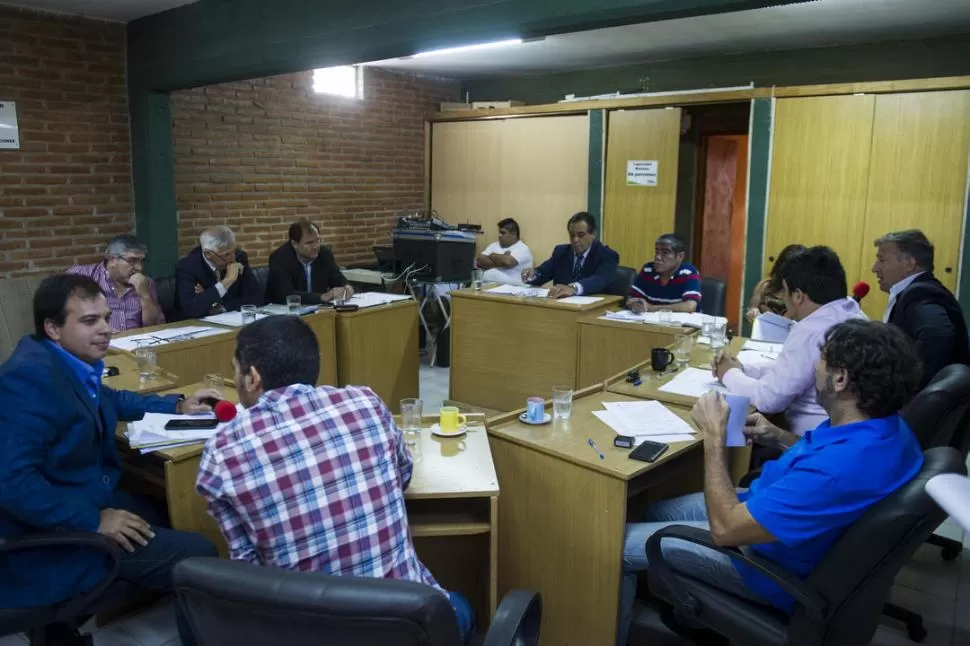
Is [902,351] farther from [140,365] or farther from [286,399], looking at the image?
[140,365]

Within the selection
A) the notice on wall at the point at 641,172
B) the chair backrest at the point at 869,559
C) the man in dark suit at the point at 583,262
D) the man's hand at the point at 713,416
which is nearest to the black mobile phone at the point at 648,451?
the man's hand at the point at 713,416

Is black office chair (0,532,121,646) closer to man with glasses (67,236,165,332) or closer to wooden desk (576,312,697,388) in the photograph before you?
man with glasses (67,236,165,332)

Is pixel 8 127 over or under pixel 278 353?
over

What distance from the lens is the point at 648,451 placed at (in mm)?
2195

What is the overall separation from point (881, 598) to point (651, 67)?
598 cm

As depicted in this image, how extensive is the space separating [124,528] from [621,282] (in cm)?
377

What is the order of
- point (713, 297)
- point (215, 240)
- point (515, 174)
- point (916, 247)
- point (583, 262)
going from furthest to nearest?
point (515, 174)
point (583, 262)
point (713, 297)
point (215, 240)
point (916, 247)

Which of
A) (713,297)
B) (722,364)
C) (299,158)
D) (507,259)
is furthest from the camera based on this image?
(299,158)

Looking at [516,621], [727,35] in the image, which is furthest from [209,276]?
[727,35]

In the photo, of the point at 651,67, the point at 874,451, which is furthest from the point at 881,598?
the point at 651,67

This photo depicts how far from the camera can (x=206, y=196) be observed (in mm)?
5945

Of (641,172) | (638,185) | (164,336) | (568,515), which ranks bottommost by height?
(568,515)

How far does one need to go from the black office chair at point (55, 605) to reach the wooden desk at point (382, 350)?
2.50 metres

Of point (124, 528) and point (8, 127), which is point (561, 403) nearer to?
point (124, 528)
